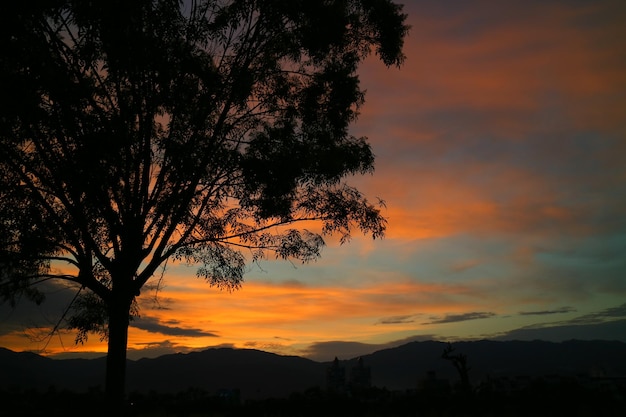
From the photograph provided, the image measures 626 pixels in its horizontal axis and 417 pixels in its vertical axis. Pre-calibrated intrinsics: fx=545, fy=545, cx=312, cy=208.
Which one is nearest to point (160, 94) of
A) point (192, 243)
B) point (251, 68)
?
point (251, 68)

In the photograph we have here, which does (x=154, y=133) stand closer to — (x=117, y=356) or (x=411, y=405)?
(x=117, y=356)

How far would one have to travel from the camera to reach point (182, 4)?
13.3 metres

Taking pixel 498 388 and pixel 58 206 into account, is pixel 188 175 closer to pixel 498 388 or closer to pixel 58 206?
pixel 58 206

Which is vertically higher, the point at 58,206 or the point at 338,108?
the point at 338,108

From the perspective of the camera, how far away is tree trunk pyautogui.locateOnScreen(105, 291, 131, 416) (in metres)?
12.1

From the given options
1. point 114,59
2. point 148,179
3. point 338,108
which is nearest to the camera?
point 114,59

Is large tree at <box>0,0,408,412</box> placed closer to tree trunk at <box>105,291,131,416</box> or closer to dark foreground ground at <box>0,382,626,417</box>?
tree trunk at <box>105,291,131,416</box>

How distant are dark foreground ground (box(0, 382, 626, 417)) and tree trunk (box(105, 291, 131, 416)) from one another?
8973 mm

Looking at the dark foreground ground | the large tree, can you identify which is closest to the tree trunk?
the large tree

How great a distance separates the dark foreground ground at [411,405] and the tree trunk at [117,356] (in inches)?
353

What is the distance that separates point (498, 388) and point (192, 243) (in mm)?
17218

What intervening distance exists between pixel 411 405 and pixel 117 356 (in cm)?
1428

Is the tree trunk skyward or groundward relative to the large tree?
groundward

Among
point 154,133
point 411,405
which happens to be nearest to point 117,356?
point 154,133
